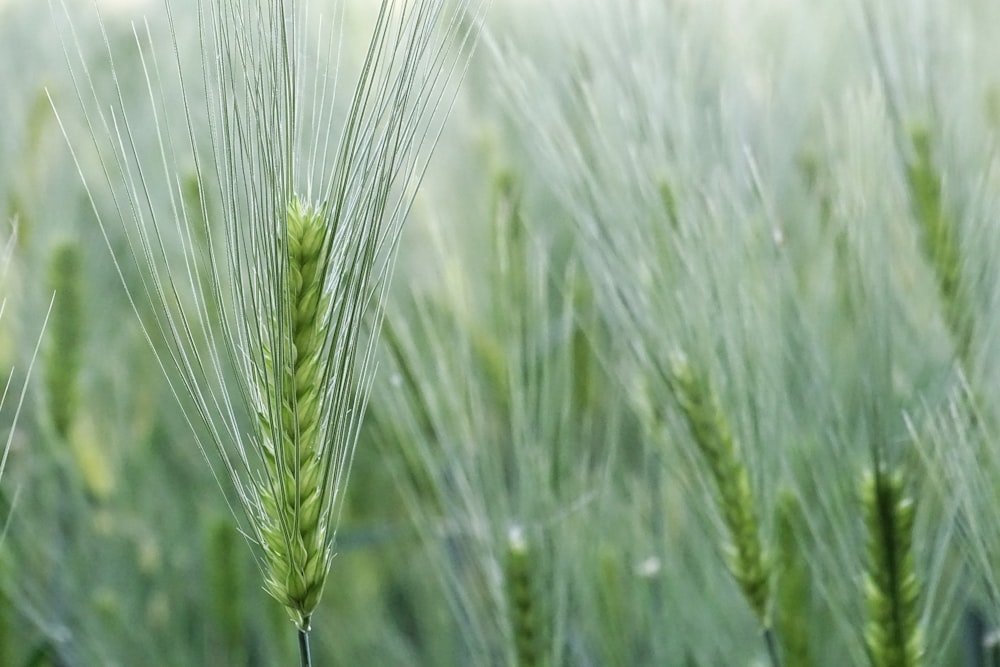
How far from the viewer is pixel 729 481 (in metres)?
0.41

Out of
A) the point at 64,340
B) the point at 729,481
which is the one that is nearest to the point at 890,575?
the point at 729,481

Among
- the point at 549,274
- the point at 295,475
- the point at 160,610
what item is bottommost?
the point at 160,610

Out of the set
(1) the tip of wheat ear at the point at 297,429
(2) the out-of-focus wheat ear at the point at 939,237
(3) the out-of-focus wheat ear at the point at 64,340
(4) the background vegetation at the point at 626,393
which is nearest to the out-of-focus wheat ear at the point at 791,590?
(4) the background vegetation at the point at 626,393

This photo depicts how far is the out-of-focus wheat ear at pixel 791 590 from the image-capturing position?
0.45 m

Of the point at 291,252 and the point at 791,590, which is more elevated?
the point at 291,252

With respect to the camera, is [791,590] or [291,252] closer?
[291,252]

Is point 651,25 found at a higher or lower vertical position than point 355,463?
higher

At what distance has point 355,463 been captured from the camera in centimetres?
72

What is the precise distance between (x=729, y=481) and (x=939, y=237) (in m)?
0.19

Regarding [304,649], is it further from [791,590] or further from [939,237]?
[939,237]

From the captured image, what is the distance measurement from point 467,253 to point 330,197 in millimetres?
366

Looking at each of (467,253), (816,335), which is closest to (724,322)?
(816,335)

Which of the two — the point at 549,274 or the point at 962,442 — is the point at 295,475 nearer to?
the point at 962,442

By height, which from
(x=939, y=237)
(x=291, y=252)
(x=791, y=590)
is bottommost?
(x=791, y=590)
